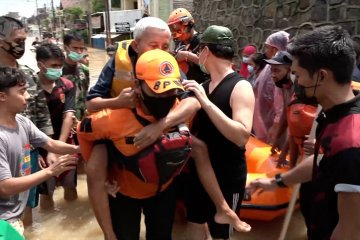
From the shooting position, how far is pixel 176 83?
6.41 feet

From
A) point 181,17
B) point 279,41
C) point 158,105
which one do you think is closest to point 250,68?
point 279,41

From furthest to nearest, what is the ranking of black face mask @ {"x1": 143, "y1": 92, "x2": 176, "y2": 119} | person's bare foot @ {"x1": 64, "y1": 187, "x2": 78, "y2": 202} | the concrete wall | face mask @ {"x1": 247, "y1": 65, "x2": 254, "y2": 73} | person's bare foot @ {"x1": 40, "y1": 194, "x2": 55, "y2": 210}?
face mask @ {"x1": 247, "y1": 65, "x2": 254, "y2": 73}
the concrete wall
person's bare foot @ {"x1": 64, "y1": 187, "x2": 78, "y2": 202}
person's bare foot @ {"x1": 40, "y1": 194, "x2": 55, "y2": 210}
black face mask @ {"x1": 143, "y1": 92, "x2": 176, "y2": 119}

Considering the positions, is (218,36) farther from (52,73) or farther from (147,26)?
(52,73)

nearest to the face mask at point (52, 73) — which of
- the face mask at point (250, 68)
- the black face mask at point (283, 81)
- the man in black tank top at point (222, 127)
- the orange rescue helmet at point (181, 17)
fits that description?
the orange rescue helmet at point (181, 17)

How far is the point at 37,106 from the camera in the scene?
12.0 feet

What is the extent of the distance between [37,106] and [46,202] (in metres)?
1.34

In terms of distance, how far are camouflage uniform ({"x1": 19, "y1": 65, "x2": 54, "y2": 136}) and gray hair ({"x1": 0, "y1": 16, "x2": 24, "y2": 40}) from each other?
1.10 feet

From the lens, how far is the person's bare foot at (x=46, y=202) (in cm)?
433

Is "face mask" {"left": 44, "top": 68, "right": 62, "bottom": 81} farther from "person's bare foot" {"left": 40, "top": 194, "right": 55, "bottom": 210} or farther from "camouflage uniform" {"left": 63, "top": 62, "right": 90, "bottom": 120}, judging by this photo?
"person's bare foot" {"left": 40, "top": 194, "right": 55, "bottom": 210}

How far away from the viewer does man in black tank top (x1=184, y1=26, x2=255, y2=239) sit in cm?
223

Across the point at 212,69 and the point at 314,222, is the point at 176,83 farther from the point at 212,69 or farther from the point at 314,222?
the point at 314,222

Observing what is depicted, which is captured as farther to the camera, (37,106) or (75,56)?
(75,56)

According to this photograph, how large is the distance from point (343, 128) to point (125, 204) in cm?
139

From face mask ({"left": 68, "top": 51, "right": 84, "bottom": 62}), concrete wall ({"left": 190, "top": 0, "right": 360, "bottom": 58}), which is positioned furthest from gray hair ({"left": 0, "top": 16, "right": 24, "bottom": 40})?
concrete wall ({"left": 190, "top": 0, "right": 360, "bottom": 58})
